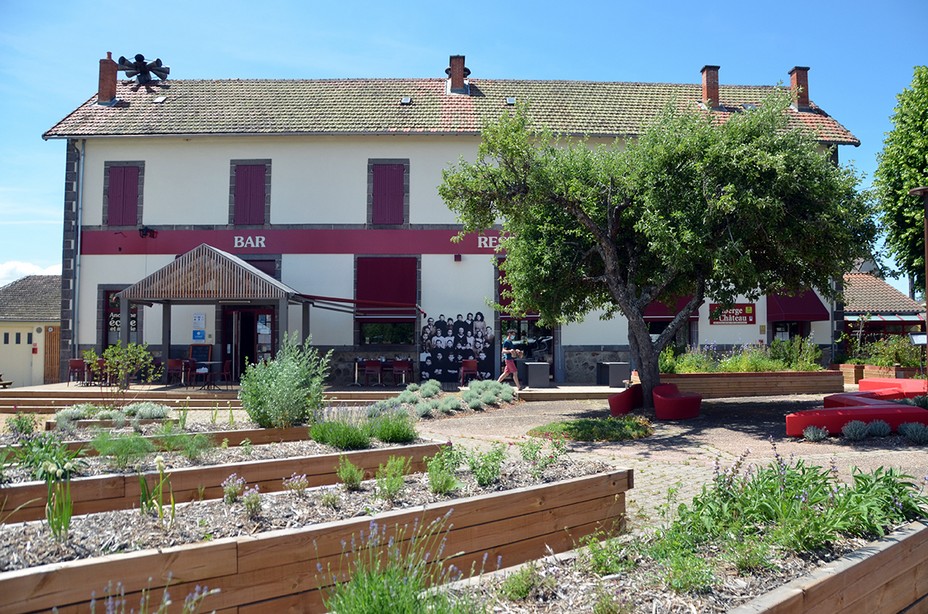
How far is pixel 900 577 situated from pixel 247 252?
20230 mm

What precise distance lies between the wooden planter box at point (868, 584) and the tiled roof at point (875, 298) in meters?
30.3

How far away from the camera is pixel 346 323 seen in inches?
845

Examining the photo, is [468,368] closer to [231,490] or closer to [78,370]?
[78,370]

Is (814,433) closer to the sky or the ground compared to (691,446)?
closer to the sky

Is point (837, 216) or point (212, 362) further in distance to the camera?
point (212, 362)

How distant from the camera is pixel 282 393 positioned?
24.3 feet

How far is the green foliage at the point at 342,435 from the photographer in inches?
249

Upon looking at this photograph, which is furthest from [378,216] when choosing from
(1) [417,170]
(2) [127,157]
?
(2) [127,157]

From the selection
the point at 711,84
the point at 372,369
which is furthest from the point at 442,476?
the point at 711,84

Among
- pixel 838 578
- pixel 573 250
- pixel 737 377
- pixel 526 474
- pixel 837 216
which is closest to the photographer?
pixel 838 578

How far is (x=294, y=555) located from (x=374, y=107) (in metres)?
21.2

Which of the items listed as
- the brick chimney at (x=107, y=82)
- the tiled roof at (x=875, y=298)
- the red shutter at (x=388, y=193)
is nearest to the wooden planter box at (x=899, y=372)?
the tiled roof at (x=875, y=298)

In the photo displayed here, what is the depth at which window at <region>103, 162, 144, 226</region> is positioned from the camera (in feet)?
71.1

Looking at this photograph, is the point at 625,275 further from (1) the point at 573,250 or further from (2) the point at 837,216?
(2) the point at 837,216
